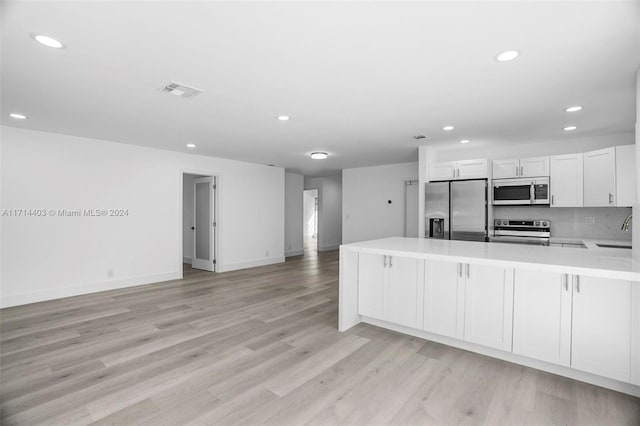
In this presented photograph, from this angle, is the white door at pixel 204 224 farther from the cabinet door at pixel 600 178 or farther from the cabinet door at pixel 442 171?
the cabinet door at pixel 600 178

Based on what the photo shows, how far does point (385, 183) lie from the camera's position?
7746 millimetres

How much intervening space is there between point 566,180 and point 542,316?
3087 mm

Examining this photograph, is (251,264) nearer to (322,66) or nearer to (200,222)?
(200,222)

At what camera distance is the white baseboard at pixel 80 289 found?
4.26m

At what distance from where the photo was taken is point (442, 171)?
5.52 m

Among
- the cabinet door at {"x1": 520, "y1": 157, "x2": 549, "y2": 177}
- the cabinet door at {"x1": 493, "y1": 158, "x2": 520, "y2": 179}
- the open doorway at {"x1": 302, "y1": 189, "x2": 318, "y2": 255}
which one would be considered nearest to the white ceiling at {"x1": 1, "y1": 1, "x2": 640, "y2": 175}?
the cabinet door at {"x1": 520, "y1": 157, "x2": 549, "y2": 177}

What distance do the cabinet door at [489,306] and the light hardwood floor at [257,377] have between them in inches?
8.4

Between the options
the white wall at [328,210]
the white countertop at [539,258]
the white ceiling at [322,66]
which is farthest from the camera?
the white wall at [328,210]

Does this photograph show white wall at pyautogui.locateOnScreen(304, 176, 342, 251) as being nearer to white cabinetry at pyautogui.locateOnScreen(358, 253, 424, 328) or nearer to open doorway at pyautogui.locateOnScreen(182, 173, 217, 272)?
open doorway at pyautogui.locateOnScreen(182, 173, 217, 272)

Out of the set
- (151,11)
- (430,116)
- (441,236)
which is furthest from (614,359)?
(151,11)

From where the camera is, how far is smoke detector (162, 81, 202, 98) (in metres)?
2.77

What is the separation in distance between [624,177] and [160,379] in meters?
5.55

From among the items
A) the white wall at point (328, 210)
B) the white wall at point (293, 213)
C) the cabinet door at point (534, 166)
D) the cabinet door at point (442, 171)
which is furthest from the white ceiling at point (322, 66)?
the white wall at point (328, 210)

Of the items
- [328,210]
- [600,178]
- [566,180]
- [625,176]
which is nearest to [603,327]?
[625,176]
